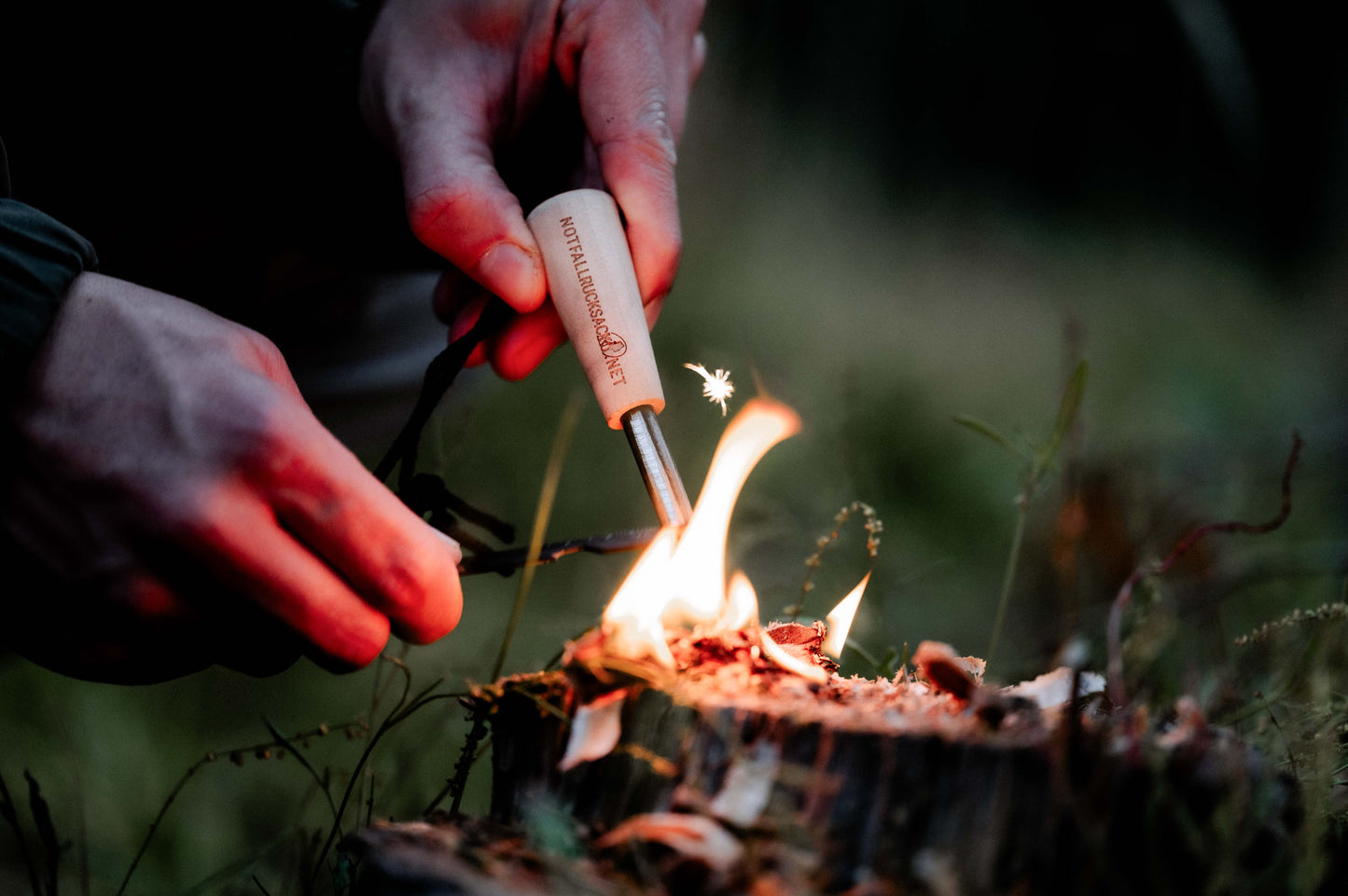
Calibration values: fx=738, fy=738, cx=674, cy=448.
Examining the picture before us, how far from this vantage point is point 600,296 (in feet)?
4.01

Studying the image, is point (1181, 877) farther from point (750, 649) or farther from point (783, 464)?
point (783, 464)

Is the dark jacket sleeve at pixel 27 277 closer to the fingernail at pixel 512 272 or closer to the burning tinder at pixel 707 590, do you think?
the fingernail at pixel 512 272

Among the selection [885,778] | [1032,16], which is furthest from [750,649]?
[1032,16]

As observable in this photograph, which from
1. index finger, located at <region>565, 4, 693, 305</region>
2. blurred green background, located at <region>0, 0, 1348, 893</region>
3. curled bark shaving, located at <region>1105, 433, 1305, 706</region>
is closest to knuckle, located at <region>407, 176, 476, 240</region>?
index finger, located at <region>565, 4, 693, 305</region>

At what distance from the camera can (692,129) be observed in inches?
190

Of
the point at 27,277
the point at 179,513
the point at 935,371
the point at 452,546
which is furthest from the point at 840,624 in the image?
the point at 935,371

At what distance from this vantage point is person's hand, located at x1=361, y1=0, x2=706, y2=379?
4.22 feet

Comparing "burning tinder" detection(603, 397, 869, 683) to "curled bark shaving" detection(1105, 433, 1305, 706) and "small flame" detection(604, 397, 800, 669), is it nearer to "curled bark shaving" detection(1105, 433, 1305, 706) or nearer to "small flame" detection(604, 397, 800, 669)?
"small flame" detection(604, 397, 800, 669)

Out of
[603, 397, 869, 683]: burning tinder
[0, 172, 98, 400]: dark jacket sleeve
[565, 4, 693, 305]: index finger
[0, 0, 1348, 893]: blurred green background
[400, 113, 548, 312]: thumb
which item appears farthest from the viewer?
[0, 0, 1348, 893]: blurred green background

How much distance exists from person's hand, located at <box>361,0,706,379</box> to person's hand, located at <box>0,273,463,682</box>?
0.44 m

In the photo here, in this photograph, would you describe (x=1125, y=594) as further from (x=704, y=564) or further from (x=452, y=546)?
(x=452, y=546)

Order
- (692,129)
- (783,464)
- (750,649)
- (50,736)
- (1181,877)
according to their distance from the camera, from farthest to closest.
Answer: (692,129) → (783,464) → (50,736) → (750,649) → (1181,877)

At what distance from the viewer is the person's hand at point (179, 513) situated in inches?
35.1

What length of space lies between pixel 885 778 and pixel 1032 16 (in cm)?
570
